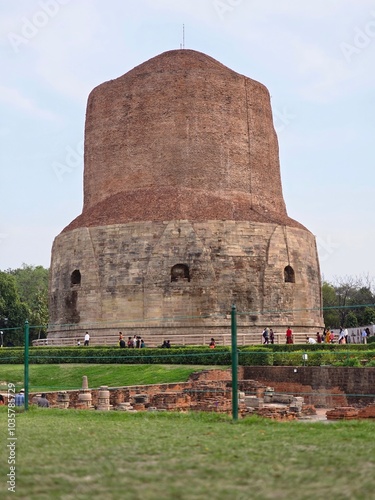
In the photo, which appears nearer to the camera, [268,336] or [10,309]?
[268,336]

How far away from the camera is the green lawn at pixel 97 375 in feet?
60.6

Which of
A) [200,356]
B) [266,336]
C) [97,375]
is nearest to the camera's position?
[97,375]

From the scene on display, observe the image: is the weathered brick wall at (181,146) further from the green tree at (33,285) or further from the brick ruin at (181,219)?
the green tree at (33,285)

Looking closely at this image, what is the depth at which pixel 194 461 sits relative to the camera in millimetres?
5039

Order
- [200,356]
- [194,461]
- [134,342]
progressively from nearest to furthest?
[194,461] < [200,356] < [134,342]

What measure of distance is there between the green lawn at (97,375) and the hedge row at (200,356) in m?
0.42

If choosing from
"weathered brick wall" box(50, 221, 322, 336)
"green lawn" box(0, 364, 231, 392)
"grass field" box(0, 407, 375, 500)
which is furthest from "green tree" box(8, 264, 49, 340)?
"grass field" box(0, 407, 375, 500)

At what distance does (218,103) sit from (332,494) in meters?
29.7

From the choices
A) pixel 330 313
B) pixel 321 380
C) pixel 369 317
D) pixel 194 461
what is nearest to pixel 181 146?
pixel 321 380

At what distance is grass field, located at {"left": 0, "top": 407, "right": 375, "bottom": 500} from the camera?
4.13 metres

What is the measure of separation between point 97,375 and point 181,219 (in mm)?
10638

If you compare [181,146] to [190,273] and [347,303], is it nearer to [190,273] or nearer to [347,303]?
[190,273]

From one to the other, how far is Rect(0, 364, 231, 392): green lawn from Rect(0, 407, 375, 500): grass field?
1064cm

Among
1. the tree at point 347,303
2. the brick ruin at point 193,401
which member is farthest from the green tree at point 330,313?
the brick ruin at point 193,401
